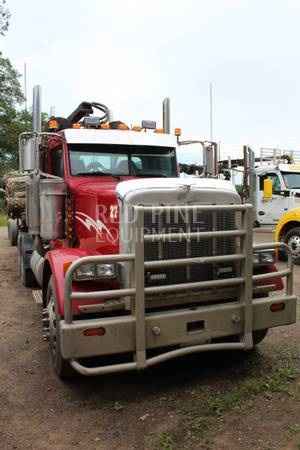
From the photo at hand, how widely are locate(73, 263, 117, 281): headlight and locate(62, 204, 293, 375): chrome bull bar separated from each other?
0.25 meters

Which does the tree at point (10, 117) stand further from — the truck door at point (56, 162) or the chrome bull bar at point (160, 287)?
the chrome bull bar at point (160, 287)

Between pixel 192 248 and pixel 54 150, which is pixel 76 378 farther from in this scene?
pixel 54 150

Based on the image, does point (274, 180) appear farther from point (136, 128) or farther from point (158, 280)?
point (158, 280)

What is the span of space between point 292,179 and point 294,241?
537 cm

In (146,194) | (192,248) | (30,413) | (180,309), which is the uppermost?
(146,194)

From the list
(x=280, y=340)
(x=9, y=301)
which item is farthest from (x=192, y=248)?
(x=9, y=301)

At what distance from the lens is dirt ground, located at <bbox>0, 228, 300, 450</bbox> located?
358cm

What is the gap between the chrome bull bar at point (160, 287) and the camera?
12.8 ft

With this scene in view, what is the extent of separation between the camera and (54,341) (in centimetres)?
460

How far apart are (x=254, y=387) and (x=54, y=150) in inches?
147

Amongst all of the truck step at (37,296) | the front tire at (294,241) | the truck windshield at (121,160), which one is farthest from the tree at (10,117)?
the truck windshield at (121,160)

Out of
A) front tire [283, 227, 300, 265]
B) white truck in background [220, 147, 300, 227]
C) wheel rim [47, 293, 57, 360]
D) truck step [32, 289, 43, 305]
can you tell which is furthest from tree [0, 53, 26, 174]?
wheel rim [47, 293, 57, 360]

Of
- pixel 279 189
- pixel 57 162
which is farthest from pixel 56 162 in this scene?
pixel 279 189

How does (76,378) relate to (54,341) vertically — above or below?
below
